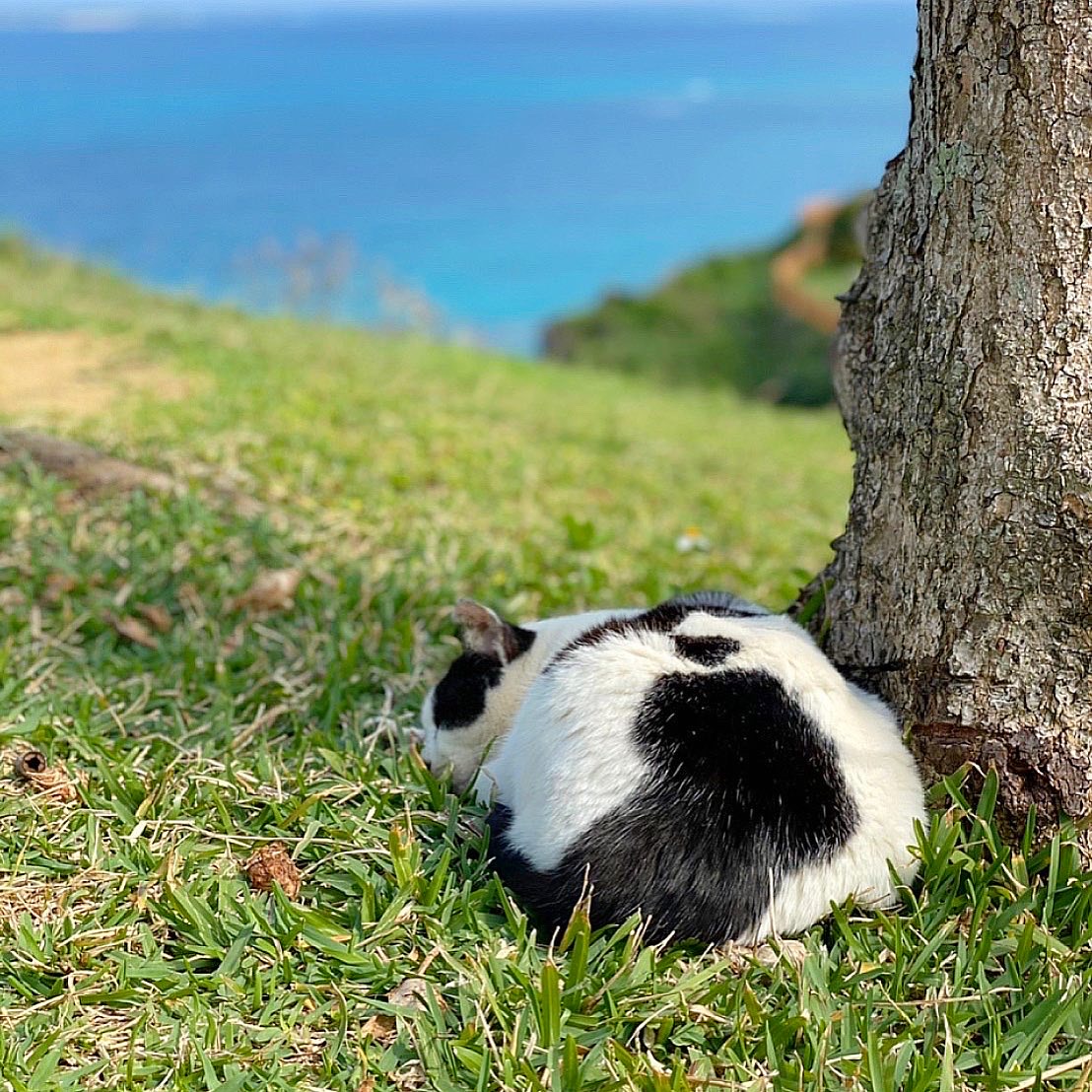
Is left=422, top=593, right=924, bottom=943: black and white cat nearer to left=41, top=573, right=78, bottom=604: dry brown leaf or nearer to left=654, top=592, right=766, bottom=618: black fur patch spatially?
left=654, top=592, right=766, bottom=618: black fur patch

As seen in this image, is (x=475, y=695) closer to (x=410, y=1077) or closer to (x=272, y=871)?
(x=272, y=871)

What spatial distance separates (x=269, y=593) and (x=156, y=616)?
330 millimetres

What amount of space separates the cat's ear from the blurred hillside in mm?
10928

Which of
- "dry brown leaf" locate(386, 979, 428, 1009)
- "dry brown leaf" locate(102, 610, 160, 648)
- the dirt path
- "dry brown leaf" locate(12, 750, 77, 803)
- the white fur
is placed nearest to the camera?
"dry brown leaf" locate(386, 979, 428, 1009)

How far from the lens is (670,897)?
2.00 metres

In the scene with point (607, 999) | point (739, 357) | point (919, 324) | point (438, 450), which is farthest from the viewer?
point (739, 357)

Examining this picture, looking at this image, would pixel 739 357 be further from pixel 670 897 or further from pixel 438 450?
pixel 670 897

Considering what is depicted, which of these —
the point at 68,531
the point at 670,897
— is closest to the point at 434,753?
the point at 670,897

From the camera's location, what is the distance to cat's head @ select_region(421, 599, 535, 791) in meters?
2.61

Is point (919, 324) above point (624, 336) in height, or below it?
above

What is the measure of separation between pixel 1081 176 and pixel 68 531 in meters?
3.02

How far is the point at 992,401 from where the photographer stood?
2.13 m

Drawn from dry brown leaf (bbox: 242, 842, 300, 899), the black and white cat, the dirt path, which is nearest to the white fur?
the black and white cat

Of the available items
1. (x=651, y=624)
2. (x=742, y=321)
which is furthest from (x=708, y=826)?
(x=742, y=321)
